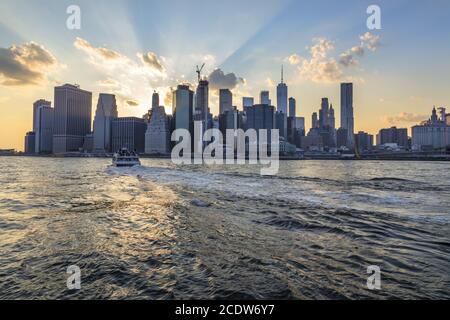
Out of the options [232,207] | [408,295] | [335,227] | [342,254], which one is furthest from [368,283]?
[232,207]

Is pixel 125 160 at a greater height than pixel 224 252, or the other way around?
pixel 125 160

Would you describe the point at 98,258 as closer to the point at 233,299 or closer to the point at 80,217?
the point at 233,299

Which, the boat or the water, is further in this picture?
the boat

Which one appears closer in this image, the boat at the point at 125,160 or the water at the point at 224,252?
the water at the point at 224,252

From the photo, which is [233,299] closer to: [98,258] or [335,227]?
[98,258]

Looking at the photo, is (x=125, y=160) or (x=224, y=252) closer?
(x=224, y=252)

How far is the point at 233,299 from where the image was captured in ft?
23.1

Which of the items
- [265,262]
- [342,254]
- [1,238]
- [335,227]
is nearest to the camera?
[265,262]

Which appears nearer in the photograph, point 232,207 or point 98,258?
point 98,258

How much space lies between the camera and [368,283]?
7750mm

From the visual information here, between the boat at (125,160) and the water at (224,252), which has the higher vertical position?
the boat at (125,160)

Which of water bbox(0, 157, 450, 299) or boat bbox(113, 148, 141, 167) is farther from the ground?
boat bbox(113, 148, 141, 167)
